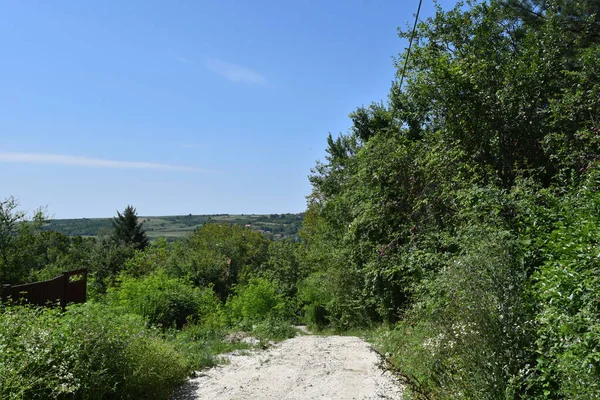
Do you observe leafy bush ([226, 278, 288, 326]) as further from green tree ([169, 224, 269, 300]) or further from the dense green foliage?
the dense green foliage

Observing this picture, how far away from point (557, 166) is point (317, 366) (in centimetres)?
578

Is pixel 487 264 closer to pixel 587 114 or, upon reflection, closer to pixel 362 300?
pixel 587 114

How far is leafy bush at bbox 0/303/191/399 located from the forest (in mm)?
23

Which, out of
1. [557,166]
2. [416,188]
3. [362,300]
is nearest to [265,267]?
[362,300]

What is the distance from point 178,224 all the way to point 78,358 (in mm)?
123150

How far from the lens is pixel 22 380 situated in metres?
4.54

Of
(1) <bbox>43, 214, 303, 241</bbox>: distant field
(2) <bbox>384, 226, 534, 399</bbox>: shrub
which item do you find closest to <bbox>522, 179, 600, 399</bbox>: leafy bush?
(2) <bbox>384, 226, 534, 399</bbox>: shrub

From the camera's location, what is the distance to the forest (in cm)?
450

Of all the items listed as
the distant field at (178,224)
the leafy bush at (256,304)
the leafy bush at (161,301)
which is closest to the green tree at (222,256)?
the leafy bush at (256,304)

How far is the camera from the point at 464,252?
655 centimetres

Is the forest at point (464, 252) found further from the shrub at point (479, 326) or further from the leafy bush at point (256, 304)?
the leafy bush at point (256, 304)

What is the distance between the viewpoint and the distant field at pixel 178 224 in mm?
98675

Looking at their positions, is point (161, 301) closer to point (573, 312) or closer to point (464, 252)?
point (464, 252)

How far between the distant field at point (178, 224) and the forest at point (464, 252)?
82100 millimetres
